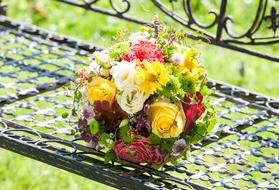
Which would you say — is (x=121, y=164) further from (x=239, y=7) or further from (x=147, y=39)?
(x=239, y=7)

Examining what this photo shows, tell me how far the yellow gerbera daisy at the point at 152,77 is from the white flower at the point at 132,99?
21 millimetres

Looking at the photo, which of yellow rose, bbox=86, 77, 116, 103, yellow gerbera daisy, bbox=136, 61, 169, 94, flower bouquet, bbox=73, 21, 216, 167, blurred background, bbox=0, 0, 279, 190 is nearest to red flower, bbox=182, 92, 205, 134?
flower bouquet, bbox=73, 21, 216, 167

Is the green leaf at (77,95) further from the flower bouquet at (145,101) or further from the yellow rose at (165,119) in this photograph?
the yellow rose at (165,119)

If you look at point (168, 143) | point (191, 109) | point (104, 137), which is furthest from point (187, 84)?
point (104, 137)

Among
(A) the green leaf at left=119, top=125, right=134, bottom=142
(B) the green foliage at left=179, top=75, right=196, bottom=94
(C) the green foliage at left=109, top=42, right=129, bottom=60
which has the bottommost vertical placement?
(A) the green leaf at left=119, top=125, right=134, bottom=142

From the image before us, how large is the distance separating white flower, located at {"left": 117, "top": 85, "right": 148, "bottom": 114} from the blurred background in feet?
4.49

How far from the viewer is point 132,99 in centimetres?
262

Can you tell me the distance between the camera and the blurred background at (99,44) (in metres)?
4.00

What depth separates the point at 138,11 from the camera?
560 centimetres

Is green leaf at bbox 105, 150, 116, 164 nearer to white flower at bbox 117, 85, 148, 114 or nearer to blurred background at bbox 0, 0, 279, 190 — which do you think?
white flower at bbox 117, 85, 148, 114

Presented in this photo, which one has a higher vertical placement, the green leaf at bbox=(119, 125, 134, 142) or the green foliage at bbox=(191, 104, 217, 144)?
the green foliage at bbox=(191, 104, 217, 144)

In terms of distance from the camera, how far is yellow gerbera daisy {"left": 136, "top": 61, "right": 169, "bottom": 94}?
8.53ft

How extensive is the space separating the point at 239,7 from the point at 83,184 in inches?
84.3

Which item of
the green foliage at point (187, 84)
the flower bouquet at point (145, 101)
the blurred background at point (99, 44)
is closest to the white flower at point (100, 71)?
the flower bouquet at point (145, 101)
